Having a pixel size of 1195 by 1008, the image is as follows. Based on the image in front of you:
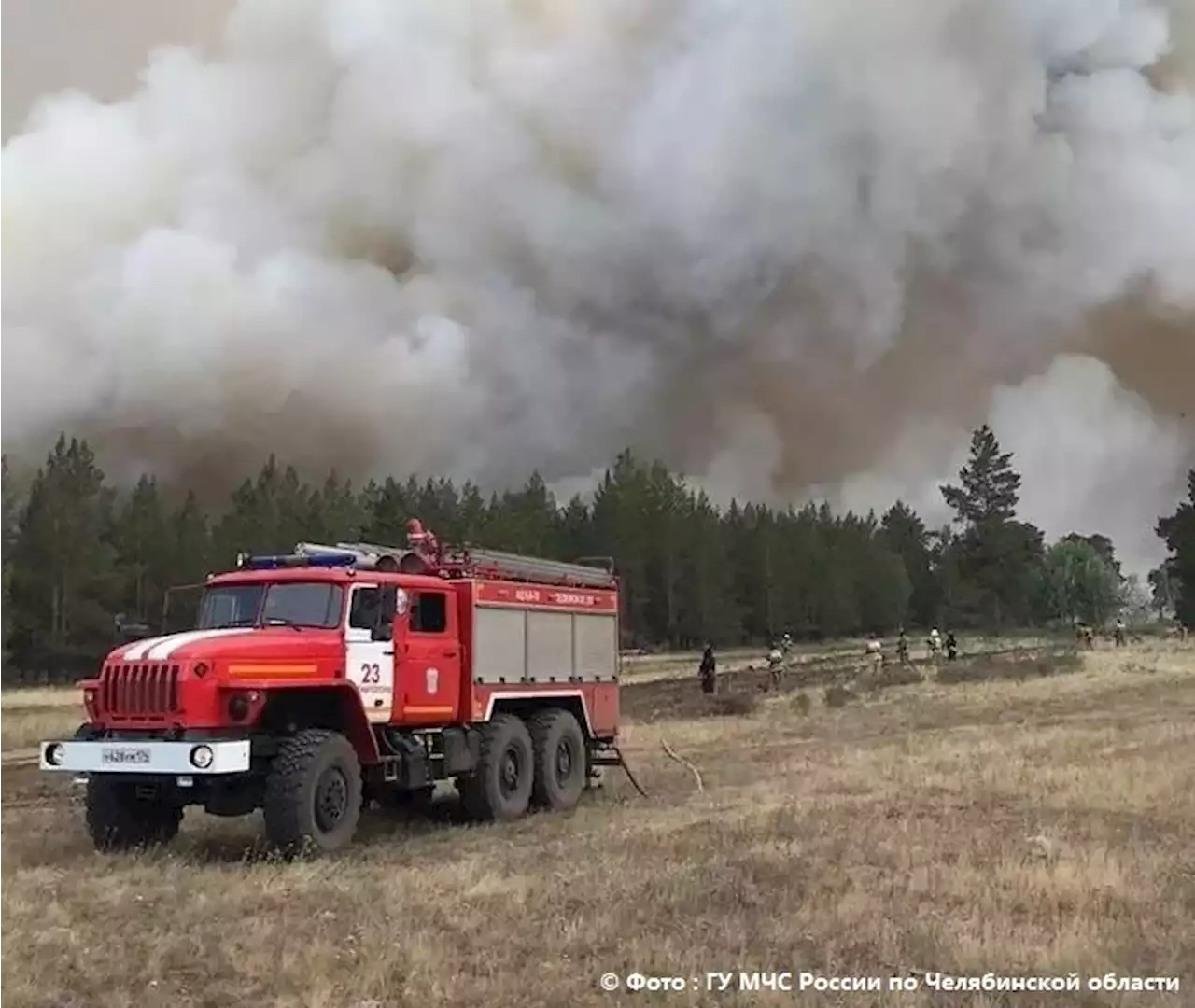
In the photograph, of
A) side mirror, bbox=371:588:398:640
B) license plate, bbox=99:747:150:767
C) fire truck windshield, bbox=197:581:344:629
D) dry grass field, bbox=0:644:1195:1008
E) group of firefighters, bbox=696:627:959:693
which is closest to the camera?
dry grass field, bbox=0:644:1195:1008

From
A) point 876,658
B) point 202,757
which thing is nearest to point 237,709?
point 202,757

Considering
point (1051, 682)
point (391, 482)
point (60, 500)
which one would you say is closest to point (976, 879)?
point (1051, 682)

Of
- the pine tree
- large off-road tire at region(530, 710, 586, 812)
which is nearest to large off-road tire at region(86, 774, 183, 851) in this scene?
large off-road tire at region(530, 710, 586, 812)

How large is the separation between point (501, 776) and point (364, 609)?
327 centimetres

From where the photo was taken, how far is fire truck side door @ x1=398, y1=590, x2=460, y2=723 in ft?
48.6

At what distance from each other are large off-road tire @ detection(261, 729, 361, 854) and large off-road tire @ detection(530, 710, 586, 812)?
4.09 meters

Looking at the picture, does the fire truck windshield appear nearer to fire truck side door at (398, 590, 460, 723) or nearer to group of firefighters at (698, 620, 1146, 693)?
fire truck side door at (398, 590, 460, 723)

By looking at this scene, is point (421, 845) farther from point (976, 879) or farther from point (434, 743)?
point (976, 879)

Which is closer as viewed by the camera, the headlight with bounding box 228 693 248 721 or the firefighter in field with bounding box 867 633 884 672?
the headlight with bounding box 228 693 248 721

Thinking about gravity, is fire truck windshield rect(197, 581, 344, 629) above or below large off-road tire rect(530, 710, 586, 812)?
above

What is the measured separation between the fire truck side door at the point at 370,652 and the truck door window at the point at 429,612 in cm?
54

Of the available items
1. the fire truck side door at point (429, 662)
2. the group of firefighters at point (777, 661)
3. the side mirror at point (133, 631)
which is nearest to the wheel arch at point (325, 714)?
the fire truck side door at point (429, 662)

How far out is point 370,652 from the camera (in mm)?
14203

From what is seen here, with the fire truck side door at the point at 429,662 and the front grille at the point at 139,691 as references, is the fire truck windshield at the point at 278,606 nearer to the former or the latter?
the fire truck side door at the point at 429,662
